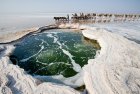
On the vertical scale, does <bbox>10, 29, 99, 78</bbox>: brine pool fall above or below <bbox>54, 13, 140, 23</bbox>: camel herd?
above

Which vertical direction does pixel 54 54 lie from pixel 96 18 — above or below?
above

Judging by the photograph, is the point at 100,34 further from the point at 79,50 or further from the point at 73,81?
the point at 73,81

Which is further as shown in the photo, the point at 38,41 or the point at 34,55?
the point at 38,41

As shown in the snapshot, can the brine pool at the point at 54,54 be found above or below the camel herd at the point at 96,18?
above

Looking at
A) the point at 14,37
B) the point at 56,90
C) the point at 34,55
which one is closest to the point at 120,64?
the point at 56,90

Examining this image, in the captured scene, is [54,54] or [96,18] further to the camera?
[96,18]

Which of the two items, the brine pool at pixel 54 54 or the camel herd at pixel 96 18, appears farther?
the camel herd at pixel 96 18

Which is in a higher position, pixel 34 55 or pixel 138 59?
pixel 138 59

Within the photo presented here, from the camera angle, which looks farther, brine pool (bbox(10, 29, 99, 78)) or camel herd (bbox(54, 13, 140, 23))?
camel herd (bbox(54, 13, 140, 23))
